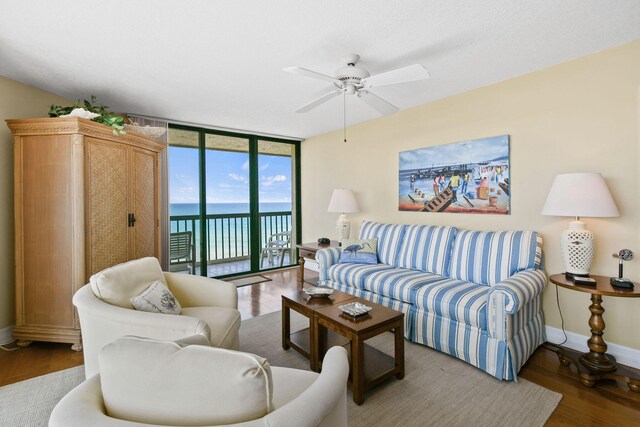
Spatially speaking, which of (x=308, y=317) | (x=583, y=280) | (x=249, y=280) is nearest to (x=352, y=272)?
(x=308, y=317)

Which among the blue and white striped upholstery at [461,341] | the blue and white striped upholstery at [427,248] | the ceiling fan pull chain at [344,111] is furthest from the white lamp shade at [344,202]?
the blue and white striped upholstery at [461,341]

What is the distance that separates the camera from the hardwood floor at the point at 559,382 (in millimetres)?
1768

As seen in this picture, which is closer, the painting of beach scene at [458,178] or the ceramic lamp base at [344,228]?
the painting of beach scene at [458,178]

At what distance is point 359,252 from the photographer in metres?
3.64

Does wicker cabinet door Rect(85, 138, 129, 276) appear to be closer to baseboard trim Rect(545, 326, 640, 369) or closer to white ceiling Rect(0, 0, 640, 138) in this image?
white ceiling Rect(0, 0, 640, 138)

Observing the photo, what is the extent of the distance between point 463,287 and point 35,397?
10.6 feet

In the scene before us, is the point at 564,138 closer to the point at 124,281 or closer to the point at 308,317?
the point at 308,317

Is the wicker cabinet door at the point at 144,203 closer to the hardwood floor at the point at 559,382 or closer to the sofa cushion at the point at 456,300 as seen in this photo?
the hardwood floor at the point at 559,382

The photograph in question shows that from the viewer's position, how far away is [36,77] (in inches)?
109

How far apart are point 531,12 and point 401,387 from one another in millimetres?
2543

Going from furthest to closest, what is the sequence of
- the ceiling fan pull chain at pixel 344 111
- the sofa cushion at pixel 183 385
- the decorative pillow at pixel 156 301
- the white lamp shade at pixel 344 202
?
the white lamp shade at pixel 344 202
the ceiling fan pull chain at pixel 344 111
the decorative pillow at pixel 156 301
the sofa cushion at pixel 183 385

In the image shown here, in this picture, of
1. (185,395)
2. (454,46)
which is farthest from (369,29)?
(185,395)

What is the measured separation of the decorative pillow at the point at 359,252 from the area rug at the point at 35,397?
2598 millimetres

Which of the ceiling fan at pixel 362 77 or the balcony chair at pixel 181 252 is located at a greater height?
the ceiling fan at pixel 362 77
